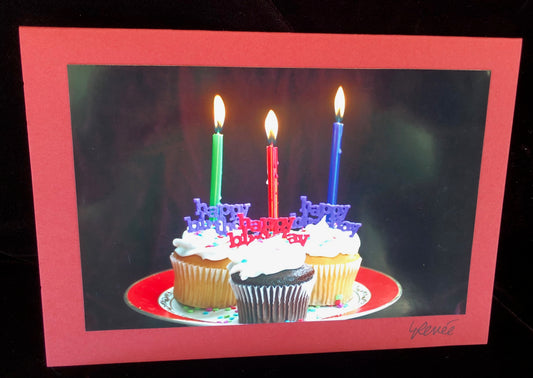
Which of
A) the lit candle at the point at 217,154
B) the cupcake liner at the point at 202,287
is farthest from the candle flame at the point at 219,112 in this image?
the cupcake liner at the point at 202,287

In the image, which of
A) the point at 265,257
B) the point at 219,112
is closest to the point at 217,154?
the point at 219,112

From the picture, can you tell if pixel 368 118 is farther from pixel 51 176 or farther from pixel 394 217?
pixel 51 176

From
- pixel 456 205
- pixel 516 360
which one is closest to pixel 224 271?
pixel 456 205

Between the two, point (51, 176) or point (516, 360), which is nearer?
point (51, 176)

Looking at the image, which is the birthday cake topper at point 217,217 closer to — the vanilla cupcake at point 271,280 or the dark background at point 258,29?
the vanilla cupcake at point 271,280

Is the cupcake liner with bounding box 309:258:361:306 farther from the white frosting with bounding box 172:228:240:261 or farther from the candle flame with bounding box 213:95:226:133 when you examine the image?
the candle flame with bounding box 213:95:226:133
